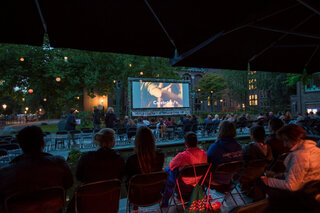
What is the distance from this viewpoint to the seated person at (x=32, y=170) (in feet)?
5.72

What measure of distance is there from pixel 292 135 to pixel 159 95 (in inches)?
579

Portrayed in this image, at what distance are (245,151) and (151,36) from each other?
7.86 ft

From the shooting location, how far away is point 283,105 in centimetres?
3088

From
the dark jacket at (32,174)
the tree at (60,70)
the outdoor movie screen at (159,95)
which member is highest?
the tree at (60,70)

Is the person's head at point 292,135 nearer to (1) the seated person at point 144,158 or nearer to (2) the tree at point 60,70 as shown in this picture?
(1) the seated person at point 144,158

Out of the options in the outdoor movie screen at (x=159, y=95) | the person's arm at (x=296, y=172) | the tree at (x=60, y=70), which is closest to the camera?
the person's arm at (x=296, y=172)

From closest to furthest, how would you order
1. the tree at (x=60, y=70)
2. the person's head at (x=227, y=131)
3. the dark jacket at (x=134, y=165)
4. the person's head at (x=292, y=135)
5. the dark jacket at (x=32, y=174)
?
1. the dark jacket at (x=32, y=174)
2. the person's head at (x=292, y=135)
3. the dark jacket at (x=134, y=165)
4. the person's head at (x=227, y=131)
5. the tree at (x=60, y=70)

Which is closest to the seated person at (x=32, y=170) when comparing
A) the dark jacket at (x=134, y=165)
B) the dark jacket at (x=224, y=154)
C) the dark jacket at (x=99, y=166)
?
the dark jacket at (x=99, y=166)

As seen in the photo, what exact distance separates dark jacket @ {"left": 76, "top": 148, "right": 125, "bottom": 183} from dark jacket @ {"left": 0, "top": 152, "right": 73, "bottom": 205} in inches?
8.1

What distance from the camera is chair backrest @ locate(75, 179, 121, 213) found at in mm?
1903

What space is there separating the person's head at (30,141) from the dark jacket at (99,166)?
48cm

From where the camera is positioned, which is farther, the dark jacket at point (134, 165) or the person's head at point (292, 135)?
the dark jacket at point (134, 165)

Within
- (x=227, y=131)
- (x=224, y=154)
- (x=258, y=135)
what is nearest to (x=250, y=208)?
(x=224, y=154)

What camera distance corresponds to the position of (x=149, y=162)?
2459 mm
